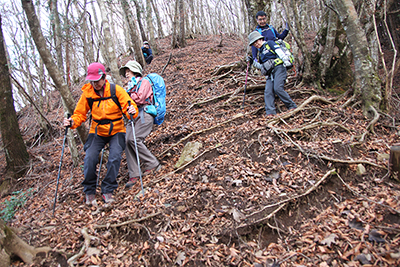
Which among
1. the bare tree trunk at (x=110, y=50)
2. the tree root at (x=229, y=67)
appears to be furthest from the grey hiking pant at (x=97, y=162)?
the tree root at (x=229, y=67)

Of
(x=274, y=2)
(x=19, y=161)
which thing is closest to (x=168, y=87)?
(x=274, y=2)

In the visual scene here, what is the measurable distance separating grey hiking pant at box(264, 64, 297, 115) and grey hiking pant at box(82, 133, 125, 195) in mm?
3549

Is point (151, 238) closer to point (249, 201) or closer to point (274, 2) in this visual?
point (249, 201)

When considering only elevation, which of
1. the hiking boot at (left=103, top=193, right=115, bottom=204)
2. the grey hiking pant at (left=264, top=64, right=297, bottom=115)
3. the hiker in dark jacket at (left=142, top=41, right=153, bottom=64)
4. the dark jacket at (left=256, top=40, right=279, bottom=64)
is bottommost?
the hiking boot at (left=103, top=193, right=115, bottom=204)

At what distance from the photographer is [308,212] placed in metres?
3.21

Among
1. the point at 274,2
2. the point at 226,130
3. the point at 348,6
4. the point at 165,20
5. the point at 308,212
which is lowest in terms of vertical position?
the point at 308,212

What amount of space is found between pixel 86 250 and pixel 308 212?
3.07 m

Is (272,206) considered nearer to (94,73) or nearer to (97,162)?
(97,162)

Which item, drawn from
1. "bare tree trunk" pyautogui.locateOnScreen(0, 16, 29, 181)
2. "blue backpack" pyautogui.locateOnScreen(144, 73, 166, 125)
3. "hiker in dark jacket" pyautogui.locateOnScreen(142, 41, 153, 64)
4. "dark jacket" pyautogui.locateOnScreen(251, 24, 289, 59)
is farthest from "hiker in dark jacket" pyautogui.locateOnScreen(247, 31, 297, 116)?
"hiker in dark jacket" pyautogui.locateOnScreen(142, 41, 153, 64)

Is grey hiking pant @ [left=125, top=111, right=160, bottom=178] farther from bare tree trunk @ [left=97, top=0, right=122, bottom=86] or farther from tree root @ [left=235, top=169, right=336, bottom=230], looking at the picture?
bare tree trunk @ [left=97, top=0, right=122, bottom=86]

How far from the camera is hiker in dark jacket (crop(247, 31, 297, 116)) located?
526 cm

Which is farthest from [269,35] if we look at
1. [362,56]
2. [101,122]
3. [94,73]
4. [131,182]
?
[131,182]

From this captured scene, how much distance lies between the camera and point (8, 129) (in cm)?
615

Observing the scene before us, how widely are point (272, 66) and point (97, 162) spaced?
4.34m
